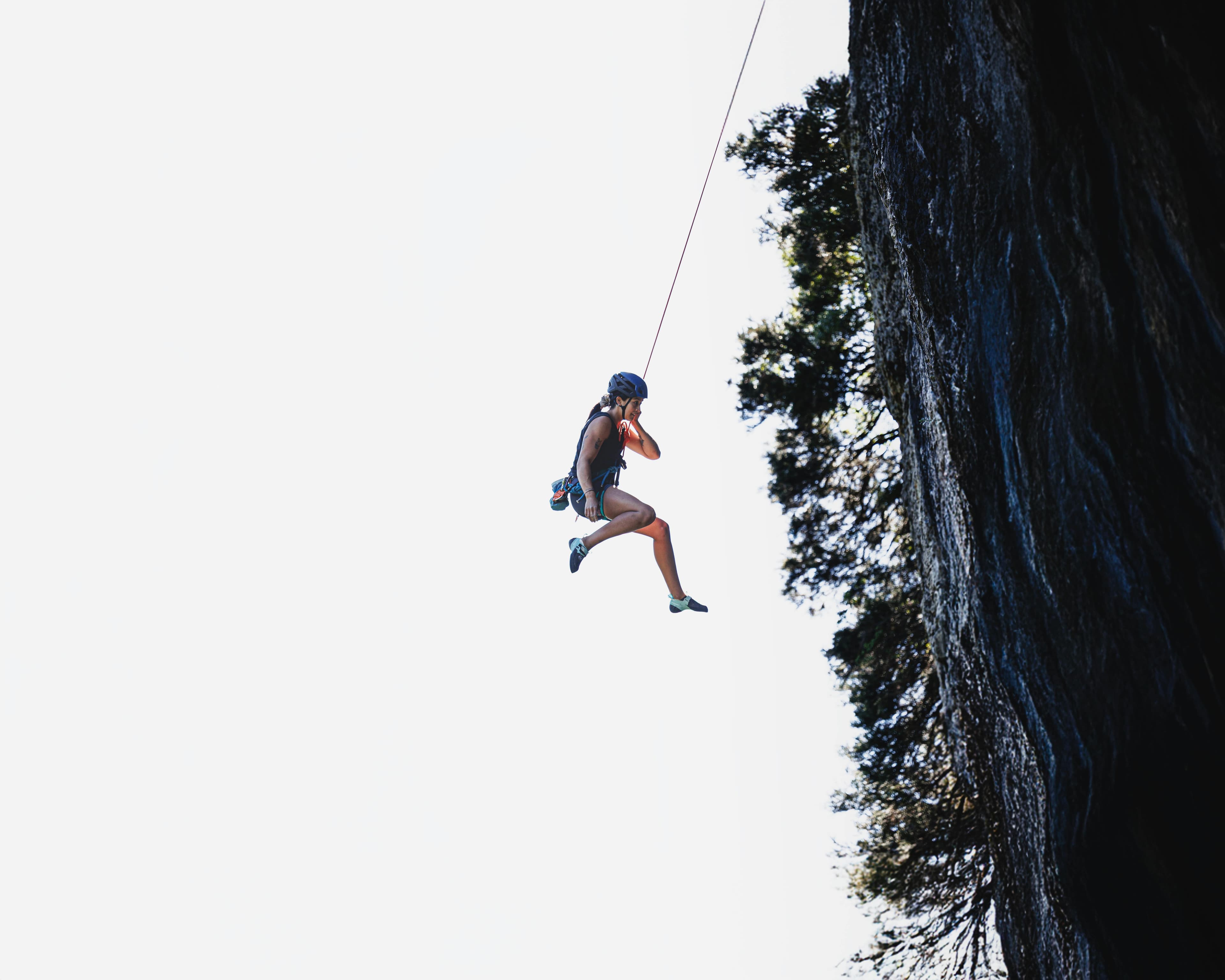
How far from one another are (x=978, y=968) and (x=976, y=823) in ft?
5.14

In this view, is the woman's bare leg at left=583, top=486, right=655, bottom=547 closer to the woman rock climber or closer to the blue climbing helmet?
the woman rock climber

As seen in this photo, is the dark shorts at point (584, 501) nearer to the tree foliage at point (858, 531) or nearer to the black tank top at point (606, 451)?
the black tank top at point (606, 451)

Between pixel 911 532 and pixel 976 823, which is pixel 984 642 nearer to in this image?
pixel 911 532

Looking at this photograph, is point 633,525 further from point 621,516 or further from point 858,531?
point 858,531

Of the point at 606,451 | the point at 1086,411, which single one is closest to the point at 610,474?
the point at 606,451

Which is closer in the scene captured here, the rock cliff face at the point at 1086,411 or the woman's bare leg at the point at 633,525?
the rock cliff face at the point at 1086,411

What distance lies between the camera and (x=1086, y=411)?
4367 mm

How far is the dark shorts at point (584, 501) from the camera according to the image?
8.33m

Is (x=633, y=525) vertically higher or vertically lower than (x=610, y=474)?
lower

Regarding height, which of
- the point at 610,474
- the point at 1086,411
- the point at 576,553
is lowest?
the point at 1086,411

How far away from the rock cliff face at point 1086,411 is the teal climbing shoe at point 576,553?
328cm

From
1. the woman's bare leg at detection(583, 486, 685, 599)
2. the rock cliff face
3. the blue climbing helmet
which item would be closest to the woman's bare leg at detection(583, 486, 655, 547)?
the woman's bare leg at detection(583, 486, 685, 599)

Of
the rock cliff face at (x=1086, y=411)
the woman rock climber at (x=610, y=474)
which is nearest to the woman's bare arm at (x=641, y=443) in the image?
the woman rock climber at (x=610, y=474)

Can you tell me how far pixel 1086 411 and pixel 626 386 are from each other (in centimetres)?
448
